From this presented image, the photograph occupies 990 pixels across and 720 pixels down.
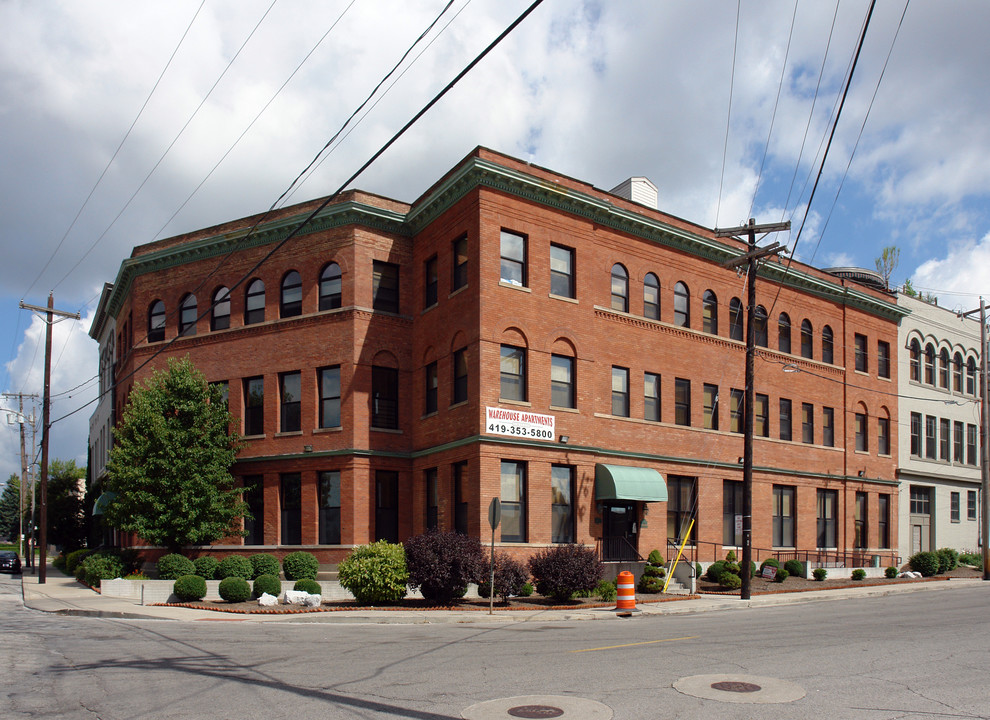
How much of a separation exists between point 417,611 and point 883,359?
28506 millimetres

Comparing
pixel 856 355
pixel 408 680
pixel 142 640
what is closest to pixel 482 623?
pixel 142 640

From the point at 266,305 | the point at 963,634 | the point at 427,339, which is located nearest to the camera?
the point at 963,634

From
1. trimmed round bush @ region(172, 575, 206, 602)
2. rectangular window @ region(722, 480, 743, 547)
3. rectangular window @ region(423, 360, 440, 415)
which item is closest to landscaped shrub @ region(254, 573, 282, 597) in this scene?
trimmed round bush @ region(172, 575, 206, 602)

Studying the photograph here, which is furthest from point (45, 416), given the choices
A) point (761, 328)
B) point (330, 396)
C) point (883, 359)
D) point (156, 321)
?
point (883, 359)

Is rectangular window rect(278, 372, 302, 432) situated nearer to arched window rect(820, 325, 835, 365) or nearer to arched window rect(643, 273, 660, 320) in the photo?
arched window rect(643, 273, 660, 320)

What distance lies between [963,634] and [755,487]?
1810 cm

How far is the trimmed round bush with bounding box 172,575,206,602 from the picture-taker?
79.4 feet

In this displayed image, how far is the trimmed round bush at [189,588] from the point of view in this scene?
79.4 feet

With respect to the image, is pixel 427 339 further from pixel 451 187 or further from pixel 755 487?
pixel 755 487

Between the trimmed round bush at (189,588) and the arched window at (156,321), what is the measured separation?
472 inches

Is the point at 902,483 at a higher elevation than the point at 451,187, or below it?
below

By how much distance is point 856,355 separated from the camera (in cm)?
3828

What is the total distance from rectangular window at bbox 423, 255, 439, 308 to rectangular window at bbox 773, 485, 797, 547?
1565cm

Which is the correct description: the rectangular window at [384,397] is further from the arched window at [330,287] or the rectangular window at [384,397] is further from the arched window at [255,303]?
the arched window at [255,303]
